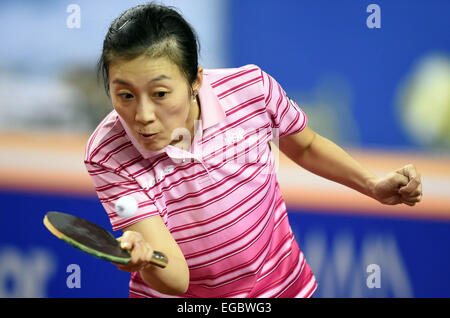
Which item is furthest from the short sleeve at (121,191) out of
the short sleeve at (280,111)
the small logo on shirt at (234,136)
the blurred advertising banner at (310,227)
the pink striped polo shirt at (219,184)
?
the blurred advertising banner at (310,227)

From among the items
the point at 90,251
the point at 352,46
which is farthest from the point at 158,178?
the point at 352,46

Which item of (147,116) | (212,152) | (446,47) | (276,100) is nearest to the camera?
(147,116)

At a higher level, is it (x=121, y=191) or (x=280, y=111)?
(x=280, y=111)

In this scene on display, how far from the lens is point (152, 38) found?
4.44 feet

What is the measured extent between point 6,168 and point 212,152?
4.67 feet

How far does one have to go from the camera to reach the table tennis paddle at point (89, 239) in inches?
47.7

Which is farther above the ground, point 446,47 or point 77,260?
point 446,47

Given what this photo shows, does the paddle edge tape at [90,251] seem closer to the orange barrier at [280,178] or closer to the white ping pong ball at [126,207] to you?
the white ping pong ball at [126,207]

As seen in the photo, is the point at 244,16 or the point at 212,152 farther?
the point at 244,16

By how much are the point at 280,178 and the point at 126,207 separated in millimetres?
1408

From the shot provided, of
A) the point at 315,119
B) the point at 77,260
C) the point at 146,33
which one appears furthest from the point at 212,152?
the point at 77,260

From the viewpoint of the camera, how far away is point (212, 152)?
60.4 inches

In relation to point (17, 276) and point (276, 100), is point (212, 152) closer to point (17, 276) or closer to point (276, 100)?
point (276, 100)

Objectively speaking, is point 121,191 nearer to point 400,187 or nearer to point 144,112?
Answer: point 144,112
